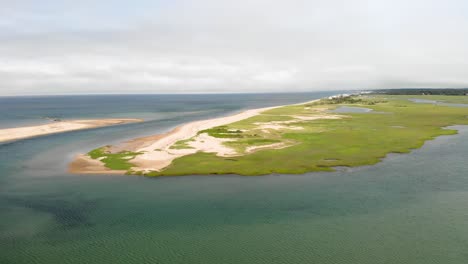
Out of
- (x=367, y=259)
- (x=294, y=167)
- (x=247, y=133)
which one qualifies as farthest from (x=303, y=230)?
→ (x=247, y=133)

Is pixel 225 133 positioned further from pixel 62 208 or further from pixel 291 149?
pixel 62 208

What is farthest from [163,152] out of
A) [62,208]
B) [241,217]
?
[241,217]

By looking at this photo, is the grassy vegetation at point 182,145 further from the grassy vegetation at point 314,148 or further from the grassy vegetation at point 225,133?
the grassy vegetation at point 225,133

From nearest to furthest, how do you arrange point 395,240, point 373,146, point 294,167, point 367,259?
point 367,259
point 395,240
point 294,167
point 373,146

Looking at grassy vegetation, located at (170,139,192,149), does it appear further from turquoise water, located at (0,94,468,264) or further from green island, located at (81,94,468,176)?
turquoise water, located at (0,94,468,264)

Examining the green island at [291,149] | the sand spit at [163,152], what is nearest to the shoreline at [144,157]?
the sand spit at [163,152]

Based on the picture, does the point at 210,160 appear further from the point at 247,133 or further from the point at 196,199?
the point at 247,133
